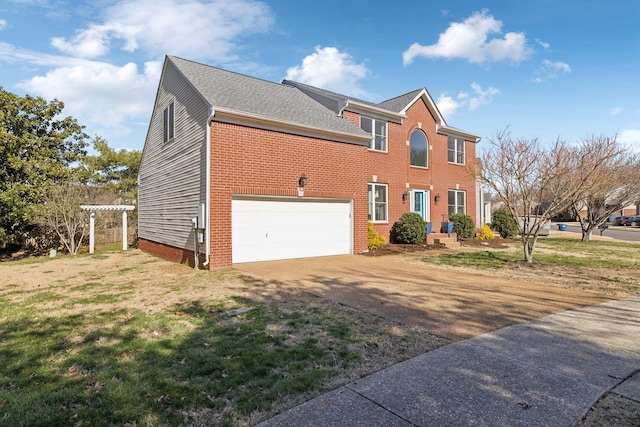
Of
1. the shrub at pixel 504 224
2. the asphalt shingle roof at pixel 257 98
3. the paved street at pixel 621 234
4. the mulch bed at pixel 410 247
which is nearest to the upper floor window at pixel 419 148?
the mulch bed at pixel 410 247

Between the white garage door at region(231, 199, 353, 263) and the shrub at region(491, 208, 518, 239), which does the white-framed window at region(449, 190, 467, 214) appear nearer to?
the shrub at region(491, 208, 518, 239)

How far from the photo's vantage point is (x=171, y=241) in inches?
496

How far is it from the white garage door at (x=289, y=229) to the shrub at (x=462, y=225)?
8.06 m

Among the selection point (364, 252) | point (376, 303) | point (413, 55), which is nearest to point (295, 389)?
point (376, 303)

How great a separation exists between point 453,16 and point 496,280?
1112 centimetres

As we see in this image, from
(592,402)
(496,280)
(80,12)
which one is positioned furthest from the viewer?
(80,12)

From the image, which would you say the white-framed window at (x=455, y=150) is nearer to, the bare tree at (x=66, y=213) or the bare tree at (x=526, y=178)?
the bare tree at (x=526, y=178)

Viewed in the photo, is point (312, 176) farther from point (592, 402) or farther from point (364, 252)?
point (592, 402)

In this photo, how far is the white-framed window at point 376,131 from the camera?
51.0 feet

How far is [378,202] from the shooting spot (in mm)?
15898

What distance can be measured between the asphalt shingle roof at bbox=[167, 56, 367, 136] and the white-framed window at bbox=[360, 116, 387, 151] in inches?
76.9

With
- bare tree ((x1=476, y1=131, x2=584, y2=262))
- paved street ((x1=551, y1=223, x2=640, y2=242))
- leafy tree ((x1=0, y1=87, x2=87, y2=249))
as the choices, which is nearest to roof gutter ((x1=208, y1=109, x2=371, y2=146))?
bare tree ((x1=476, y1=131, x2=584, y2=262))

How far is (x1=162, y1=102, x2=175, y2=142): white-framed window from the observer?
1300cm

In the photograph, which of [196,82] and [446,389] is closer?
[446,389]
